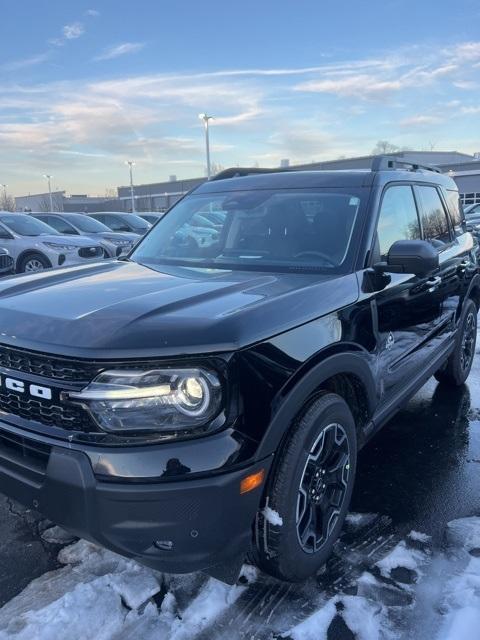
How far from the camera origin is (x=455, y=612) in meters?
2.34

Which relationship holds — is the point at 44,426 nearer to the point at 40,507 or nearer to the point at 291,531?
the point at 40,507

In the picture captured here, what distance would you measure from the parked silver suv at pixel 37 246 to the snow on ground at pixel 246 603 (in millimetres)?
9423

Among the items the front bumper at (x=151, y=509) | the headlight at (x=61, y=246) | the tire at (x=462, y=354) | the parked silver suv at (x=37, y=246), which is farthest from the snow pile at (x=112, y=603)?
the headlight at (x=61, y=246)

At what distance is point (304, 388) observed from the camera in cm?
225

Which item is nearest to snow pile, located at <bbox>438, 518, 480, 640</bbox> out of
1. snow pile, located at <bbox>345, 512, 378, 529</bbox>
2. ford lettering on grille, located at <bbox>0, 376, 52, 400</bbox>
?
snow pile, located at <bbox>345, 512, 378, 529</bbox>

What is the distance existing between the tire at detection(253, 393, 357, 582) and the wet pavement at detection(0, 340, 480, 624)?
0.49 feet

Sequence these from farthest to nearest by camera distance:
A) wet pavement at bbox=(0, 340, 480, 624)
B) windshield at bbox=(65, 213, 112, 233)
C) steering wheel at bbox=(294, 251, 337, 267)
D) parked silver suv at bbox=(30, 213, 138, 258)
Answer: windshield at bbox=(65, 213, 112, 233)
parked silver suv at bbox=(30, 213, 138, 258)
steering wheel at bbox=(294, 251, 337, 267)
wet pavement at bbox=(0, 340, 480, 624)

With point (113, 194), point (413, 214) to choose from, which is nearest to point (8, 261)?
point (413, 214)

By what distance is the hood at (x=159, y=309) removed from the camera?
198 centimetres

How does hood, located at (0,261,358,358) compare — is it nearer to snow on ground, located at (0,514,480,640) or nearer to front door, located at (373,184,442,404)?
front door, located at (373,184,442,404)

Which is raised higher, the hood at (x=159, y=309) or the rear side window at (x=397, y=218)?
the rear side window at (x=397, y=218)

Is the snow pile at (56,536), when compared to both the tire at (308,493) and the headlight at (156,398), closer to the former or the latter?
the tire at (308,493)

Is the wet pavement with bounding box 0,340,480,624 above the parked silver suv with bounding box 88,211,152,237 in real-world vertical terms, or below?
below

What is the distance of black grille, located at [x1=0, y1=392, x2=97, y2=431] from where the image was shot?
2012 millimetres
